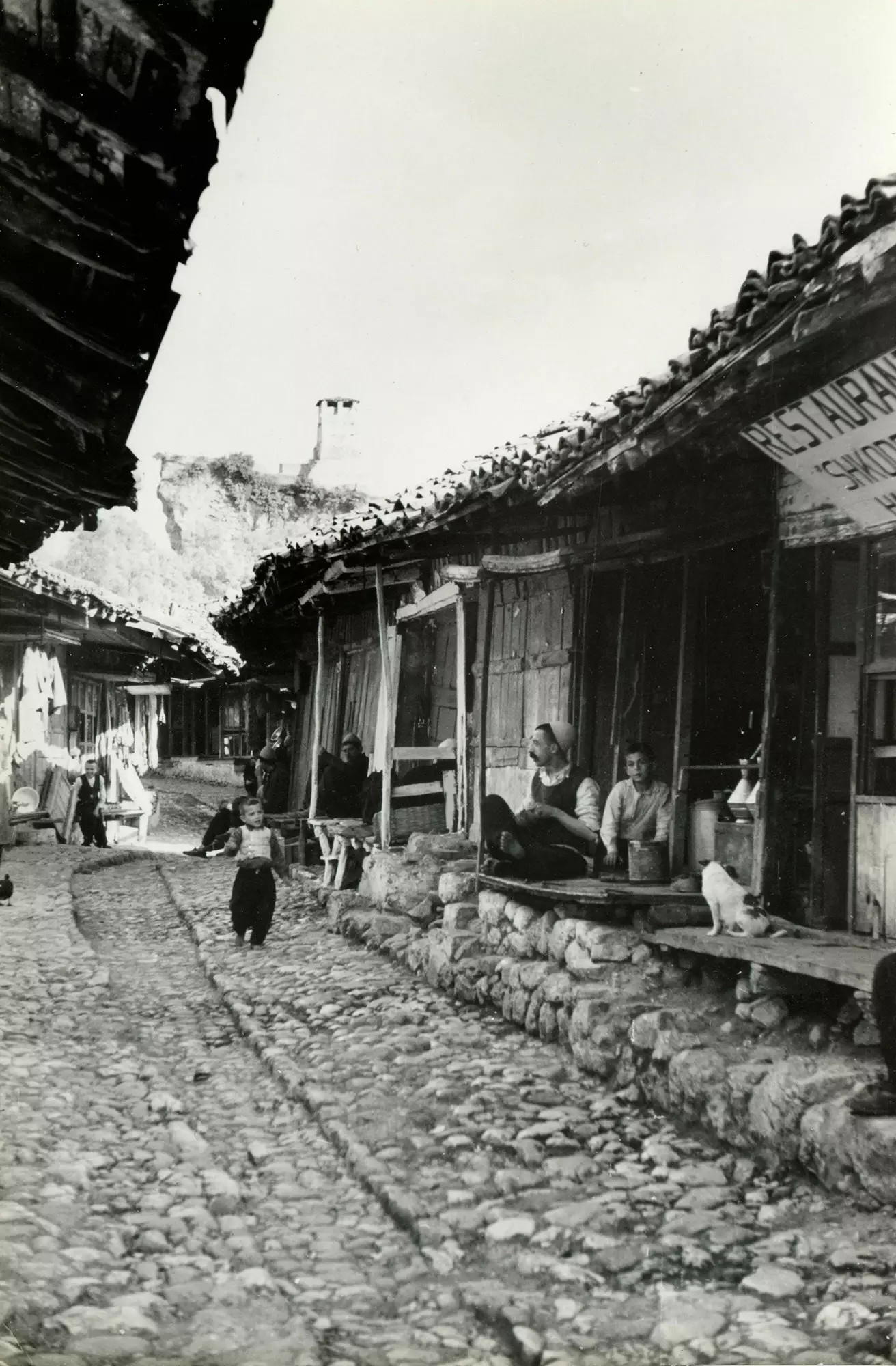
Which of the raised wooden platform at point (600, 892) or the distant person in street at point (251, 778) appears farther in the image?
the distant person in street at point (251, 778)

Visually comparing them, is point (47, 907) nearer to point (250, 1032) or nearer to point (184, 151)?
point (250, 1032)

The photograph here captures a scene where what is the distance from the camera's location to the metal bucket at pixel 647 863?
23.7ft

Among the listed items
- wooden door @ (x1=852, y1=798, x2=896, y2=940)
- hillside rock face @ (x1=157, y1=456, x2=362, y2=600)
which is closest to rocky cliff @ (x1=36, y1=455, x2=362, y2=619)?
hillside rock face @ (x1=157, y1=456, x2=362, y2=600)

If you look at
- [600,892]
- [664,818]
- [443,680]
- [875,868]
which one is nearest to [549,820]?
[664,818]

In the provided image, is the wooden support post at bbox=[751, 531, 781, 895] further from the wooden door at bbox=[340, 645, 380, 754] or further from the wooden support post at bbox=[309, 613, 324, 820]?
the wooden support post at bbox=[309, 613, 324, 820]

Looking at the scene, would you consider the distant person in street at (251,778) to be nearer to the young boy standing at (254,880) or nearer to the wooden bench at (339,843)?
the wooden bench at (339,843)

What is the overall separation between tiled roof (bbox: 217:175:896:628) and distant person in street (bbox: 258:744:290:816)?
6.06 m

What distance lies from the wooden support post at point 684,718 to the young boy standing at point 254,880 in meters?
4.28

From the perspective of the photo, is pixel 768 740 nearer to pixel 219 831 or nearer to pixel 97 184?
pixel 97 184

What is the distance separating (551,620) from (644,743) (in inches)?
82.1

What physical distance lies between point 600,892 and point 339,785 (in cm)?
743

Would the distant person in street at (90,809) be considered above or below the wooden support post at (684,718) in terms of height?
below

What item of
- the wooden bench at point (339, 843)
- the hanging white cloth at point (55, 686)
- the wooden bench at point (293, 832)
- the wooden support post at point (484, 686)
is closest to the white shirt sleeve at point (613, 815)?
the wooden support post at point (484, 686)

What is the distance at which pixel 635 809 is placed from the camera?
7.64 m
